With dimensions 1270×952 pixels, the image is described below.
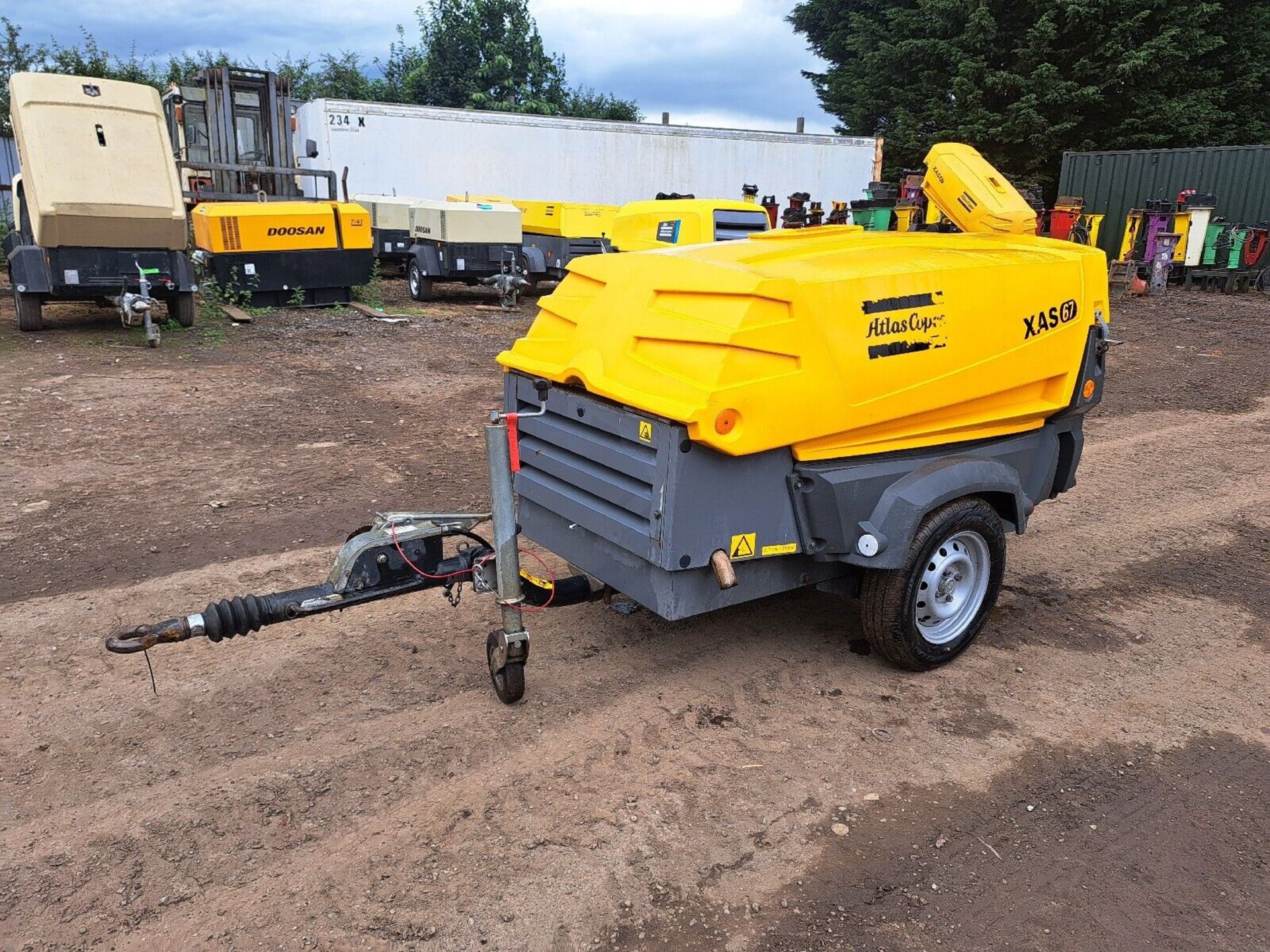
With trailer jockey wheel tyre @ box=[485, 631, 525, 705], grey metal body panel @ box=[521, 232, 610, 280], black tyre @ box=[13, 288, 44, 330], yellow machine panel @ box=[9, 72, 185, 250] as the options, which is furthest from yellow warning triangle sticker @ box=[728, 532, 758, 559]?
grey metal body panel @ box=[521, 232, 610, 280]

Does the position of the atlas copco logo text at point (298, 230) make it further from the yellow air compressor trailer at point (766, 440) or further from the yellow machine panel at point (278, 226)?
the yellow air compressor trailer at point (766, 440)

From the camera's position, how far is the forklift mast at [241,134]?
15805mm

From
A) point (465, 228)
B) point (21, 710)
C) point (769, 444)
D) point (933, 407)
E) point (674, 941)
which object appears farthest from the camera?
point (465, 228)

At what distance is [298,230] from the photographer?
12930mm

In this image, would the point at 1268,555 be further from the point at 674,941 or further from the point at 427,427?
the point at 427,427

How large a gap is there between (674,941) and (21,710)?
8.75 feet

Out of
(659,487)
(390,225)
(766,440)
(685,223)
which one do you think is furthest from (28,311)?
(766,440)

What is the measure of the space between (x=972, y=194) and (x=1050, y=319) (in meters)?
9.68

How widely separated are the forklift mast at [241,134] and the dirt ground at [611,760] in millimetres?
11400

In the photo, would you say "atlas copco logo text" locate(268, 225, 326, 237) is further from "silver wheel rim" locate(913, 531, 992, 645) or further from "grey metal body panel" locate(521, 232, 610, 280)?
"silver wheel rim" locate(913, 531, 992, 645)

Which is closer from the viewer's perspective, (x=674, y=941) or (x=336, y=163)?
(x=674, y=941)

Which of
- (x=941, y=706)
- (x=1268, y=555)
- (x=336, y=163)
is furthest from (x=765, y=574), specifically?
(x=336, y=163)

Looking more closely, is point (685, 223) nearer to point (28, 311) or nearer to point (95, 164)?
point (95, 164)

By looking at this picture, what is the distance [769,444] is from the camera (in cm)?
336
